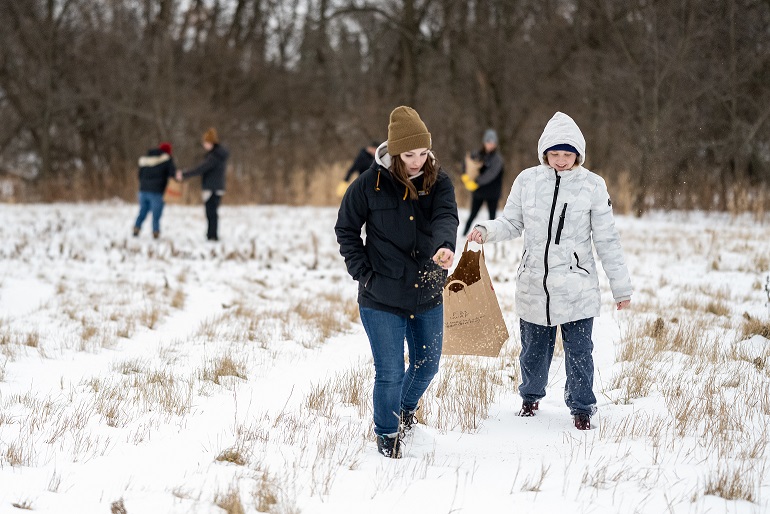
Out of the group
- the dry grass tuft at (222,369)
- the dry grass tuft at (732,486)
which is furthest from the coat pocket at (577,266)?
the dry grass tuft at (222,369)

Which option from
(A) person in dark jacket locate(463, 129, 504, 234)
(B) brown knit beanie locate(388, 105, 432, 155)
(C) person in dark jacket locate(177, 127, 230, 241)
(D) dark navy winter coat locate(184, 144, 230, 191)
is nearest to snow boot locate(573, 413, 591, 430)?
(B) brown knit beanie locate(388, 105, 432, 155)

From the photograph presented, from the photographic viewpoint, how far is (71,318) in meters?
7.18

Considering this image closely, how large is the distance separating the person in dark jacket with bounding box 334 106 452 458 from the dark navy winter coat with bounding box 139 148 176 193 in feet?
33.0

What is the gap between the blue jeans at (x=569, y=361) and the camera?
4.25 meters

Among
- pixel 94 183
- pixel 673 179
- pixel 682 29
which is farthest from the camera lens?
pixel 94 183

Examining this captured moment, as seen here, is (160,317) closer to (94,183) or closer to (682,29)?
(682,29)

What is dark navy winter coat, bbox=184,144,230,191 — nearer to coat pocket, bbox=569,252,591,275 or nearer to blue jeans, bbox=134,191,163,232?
blue jeans, bbox=134,191,163,232

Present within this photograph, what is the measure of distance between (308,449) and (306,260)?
7.86 m

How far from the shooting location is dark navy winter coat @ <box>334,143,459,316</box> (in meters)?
3.71

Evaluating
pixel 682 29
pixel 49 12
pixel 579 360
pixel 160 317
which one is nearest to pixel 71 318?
pixel 160 317

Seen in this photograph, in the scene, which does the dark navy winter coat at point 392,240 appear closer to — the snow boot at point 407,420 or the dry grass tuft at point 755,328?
the snow boot at point 407,420

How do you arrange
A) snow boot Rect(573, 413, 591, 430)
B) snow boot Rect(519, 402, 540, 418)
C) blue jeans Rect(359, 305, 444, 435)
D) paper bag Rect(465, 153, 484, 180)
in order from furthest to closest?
paper bag Rect(465, 153, 484, 180)
snow boot Rect(519, 402, 540, 418)
snow boot Rect(573, 413, 591, 430)
blue jeans Rect(359, 305, 444, 435)

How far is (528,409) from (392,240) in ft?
4.75

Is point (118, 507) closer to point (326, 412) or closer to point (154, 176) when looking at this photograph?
point (326, 412)
